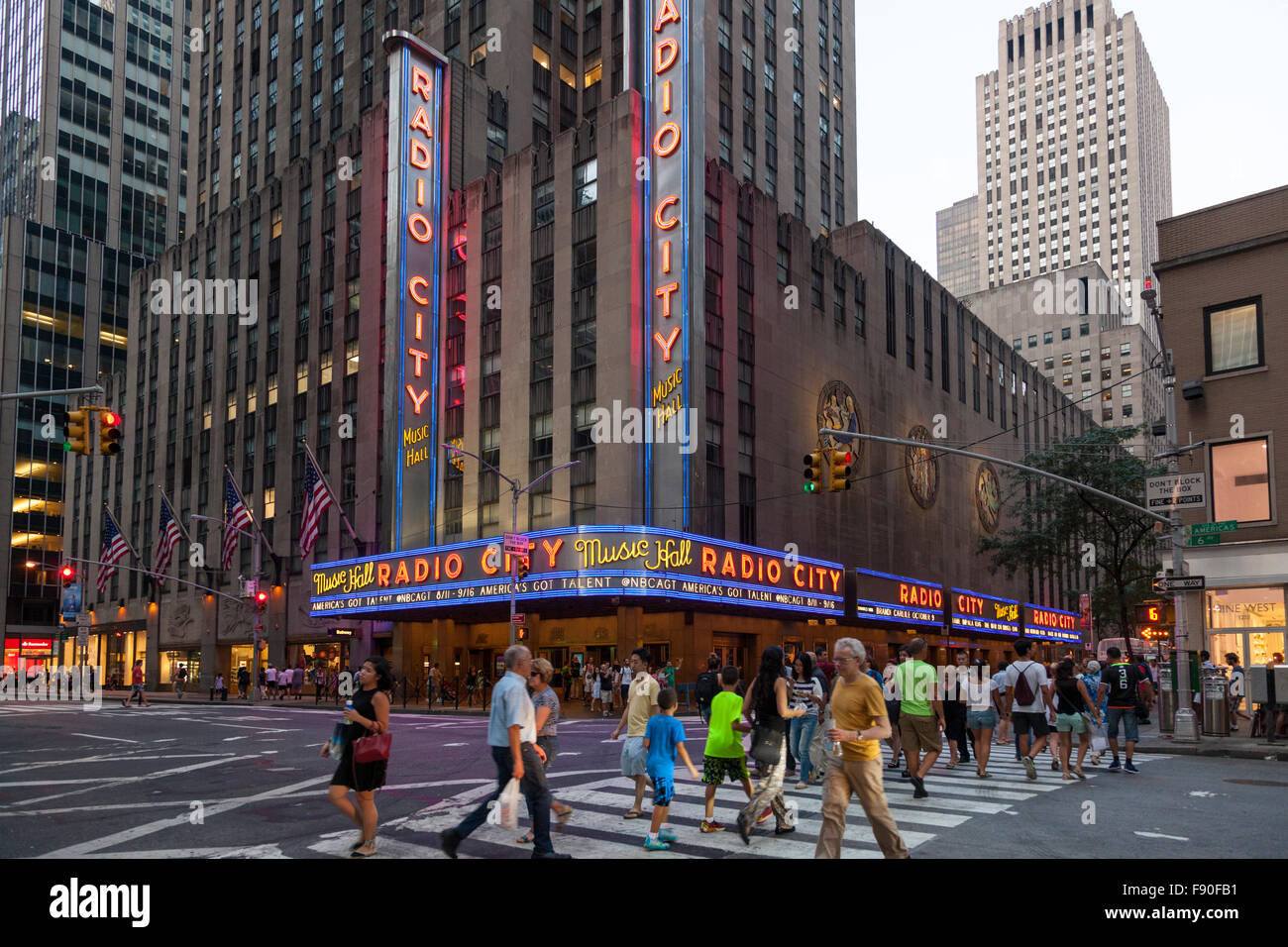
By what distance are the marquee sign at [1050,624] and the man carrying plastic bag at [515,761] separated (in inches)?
2826

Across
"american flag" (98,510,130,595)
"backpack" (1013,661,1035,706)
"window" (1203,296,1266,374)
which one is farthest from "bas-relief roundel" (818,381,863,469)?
"american flag" (98,510,130,595)

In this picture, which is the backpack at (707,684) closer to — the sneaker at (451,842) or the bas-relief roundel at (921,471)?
the sneaker at (451,842)

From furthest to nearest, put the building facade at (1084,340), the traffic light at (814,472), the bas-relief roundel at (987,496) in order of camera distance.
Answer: the building facade at (1084,340), the bas-relief roundel at (987,496), the traffic light at (814,472)

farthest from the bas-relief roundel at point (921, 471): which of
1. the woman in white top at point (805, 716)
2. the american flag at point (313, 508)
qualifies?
the woman in white top at point (805, 716)

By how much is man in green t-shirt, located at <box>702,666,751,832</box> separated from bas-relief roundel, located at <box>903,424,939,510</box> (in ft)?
170

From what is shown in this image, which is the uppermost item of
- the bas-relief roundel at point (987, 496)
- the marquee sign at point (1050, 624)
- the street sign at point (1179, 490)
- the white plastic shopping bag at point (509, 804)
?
the bas-relief roundel at point (987, 496)

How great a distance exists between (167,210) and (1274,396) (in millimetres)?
114137

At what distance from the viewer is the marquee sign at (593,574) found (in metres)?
39.0

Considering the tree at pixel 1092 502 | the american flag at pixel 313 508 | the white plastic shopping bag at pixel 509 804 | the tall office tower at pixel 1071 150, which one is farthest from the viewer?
the tall office tower at pixel 1071 150
